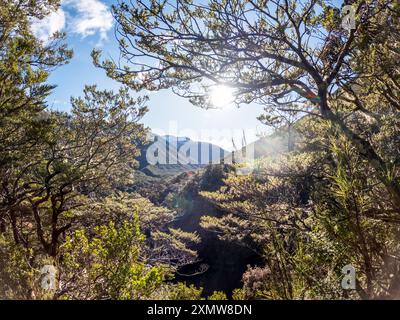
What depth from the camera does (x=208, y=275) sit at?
25203mm

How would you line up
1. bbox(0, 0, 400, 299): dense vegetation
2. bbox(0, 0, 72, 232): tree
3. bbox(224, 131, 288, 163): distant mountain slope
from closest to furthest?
bbox(0, 0, 400, 299): dense vegetation
bbox(0, 0, 72, 232): tree
bbox(224, 131, 288, 163): distant mountain slope

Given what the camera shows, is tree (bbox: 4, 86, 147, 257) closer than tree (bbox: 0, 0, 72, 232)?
No

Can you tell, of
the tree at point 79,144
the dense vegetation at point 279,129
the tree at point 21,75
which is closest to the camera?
the dense vegetation at point 279,129

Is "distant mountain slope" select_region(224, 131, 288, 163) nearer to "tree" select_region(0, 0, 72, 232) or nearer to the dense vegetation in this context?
the dense vegetation

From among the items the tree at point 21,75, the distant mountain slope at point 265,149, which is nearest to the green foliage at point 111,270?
the tree at point 21,75

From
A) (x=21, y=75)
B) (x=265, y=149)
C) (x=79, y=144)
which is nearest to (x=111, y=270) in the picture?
(x=21, y=75)

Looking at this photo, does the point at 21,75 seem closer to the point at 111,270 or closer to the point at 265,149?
the point at 111,270

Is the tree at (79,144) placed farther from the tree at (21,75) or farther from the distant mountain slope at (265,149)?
the distant mountain slope at (265,149)

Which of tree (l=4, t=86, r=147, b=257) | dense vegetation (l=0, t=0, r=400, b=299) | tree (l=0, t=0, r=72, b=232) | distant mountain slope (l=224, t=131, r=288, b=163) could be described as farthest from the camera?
distant mountain slope (l=224, t=131, r=288, b=163)

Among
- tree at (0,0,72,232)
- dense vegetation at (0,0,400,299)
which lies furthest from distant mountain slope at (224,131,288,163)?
tree at (0,0,72,232)

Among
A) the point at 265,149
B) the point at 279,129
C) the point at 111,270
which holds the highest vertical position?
the point at 265,149

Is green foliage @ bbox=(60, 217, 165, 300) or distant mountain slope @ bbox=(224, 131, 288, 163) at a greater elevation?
distant mountain slope @ bbox=(224, 131, 288, 163)

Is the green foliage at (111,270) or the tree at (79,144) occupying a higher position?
the tree at (79,144)

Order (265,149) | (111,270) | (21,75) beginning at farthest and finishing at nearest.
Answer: (265,149) < (21,75) < (111,270)
